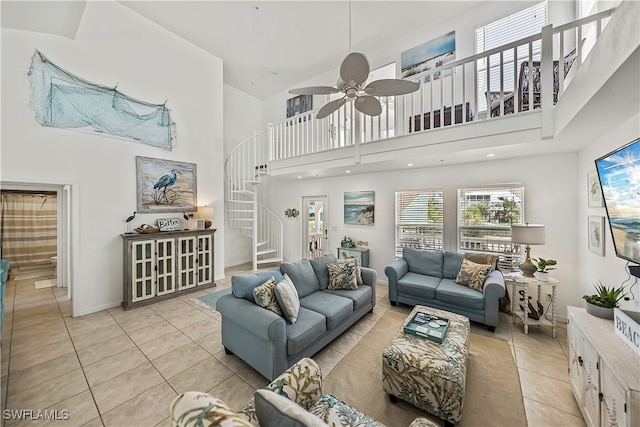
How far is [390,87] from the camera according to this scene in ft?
8.32

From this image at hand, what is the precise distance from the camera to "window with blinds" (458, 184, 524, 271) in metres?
3.74

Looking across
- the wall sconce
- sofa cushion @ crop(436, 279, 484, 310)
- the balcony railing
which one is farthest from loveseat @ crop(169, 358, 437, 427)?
the wall sconce

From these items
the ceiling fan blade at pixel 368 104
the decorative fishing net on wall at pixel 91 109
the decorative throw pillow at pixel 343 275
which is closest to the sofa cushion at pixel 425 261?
the decorative throw pillow at pixel 343 275

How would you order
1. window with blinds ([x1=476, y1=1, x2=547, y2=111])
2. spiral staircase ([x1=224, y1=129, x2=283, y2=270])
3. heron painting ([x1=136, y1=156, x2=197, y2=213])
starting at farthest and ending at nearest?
spiral staircase ([x1=224, y1=129, x2=283, y2=270]), heron painting ([x1=136, y1=156, x2=197, y2=213]), window with blinds ([x1=476, y1=1, x2=547, y2=111])

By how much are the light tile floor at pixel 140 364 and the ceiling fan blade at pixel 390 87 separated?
2.90 meters

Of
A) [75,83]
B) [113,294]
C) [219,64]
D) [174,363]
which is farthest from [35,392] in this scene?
[219,64]

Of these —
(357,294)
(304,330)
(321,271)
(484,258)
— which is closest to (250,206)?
(321,271)

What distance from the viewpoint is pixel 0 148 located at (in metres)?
3.00

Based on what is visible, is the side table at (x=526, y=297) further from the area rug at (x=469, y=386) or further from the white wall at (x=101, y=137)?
the white wall at (x=101, y=137)

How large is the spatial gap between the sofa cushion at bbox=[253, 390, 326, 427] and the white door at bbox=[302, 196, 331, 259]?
5.07 m

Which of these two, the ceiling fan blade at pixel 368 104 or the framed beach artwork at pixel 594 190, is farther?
the ceiling fan blade at pixel 368 104

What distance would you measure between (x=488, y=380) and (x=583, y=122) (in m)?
2.52

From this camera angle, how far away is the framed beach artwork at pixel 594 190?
261cm

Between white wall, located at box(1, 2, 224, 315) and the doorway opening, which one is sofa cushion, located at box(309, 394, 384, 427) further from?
the doorway opening
